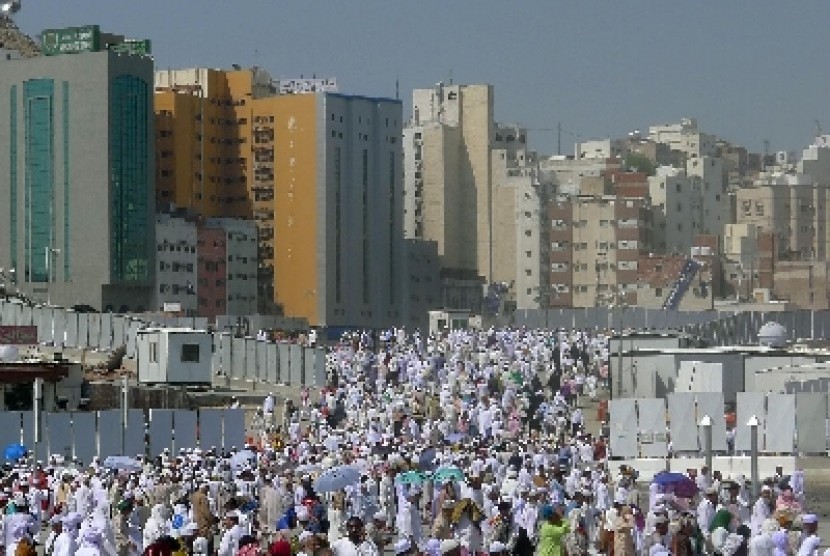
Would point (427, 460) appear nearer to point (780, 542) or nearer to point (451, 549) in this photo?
point (780, 542)

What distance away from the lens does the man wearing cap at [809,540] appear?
19.0 meters

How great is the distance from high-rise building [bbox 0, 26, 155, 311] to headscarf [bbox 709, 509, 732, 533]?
353 ft

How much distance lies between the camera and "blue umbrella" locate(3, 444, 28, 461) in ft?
115

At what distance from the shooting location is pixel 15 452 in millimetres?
35188

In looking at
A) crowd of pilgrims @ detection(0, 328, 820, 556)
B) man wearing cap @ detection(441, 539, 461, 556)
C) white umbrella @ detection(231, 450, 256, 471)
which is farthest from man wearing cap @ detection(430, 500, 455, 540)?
white umbrella @ detection(231, 450, 256, 471)

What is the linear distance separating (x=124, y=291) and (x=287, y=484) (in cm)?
10768

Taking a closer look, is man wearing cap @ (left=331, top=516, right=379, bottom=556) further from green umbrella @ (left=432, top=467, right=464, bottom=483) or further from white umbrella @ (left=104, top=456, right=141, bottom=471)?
white umbrella @ (left=104, top=456, right=141, bottom=471)

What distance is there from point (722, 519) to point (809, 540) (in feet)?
15.1

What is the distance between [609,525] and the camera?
23.1m

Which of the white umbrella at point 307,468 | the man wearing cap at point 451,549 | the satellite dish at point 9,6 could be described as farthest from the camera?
the satellite dish at point 9,6

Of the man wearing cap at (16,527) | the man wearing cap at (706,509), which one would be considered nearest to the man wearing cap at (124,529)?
the man wearing cap at (16,527)

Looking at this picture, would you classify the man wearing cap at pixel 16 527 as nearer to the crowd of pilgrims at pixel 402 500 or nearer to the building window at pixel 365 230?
the crowd of pilgrims at pixel 402 500

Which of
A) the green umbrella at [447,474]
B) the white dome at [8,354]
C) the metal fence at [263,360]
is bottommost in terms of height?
the green umbrella at [447,474]

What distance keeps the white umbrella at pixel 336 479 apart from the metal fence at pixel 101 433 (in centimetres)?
906
